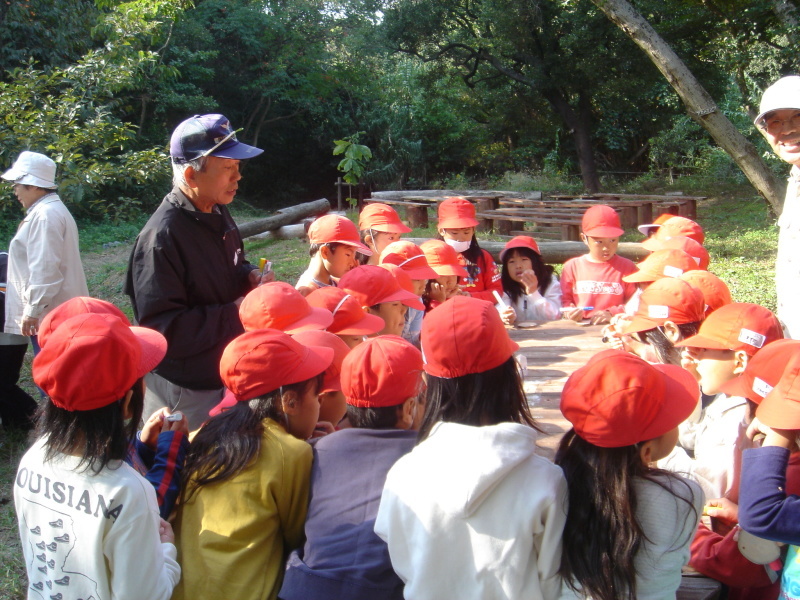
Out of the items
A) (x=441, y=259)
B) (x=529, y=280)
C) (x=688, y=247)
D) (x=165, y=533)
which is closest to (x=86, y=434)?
(x=165, y=533)

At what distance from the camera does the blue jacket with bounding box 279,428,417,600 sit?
185 centimetres

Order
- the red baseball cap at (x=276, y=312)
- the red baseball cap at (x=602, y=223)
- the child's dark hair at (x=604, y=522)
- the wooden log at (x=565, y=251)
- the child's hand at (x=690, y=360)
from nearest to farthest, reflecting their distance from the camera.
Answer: the child's dark hair at (x=604, y=522) → the child's hand at (x=690, y=360) → the red baseball cap at (x=276, y=312) → the red baseball cap at (x=602, y=223) → the wooden log at (x=565, y=251)

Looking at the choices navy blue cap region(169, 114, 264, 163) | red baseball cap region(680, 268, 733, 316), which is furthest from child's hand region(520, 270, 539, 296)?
navy blue cap region(169, 114, 264, 163)

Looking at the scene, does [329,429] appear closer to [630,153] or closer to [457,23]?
[457,23]

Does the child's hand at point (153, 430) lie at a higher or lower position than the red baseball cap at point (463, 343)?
lower

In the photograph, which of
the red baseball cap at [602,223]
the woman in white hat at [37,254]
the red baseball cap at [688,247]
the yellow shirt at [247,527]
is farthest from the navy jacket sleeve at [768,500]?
the woman in white hat at [37,254]

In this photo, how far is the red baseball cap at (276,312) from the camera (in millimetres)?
2803

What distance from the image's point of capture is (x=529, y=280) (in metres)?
4.52

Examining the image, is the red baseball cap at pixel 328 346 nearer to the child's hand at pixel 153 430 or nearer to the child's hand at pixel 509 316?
the child's hand at pixel 153 430

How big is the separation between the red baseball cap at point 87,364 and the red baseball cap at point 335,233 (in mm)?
2115

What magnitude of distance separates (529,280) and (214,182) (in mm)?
2347

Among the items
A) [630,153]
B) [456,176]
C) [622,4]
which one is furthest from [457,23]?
[622,4]

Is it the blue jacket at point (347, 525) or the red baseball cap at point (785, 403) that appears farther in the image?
the blue jacket at point (347, 525)

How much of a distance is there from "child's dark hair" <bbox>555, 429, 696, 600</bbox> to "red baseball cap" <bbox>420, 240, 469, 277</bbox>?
2.41 m
